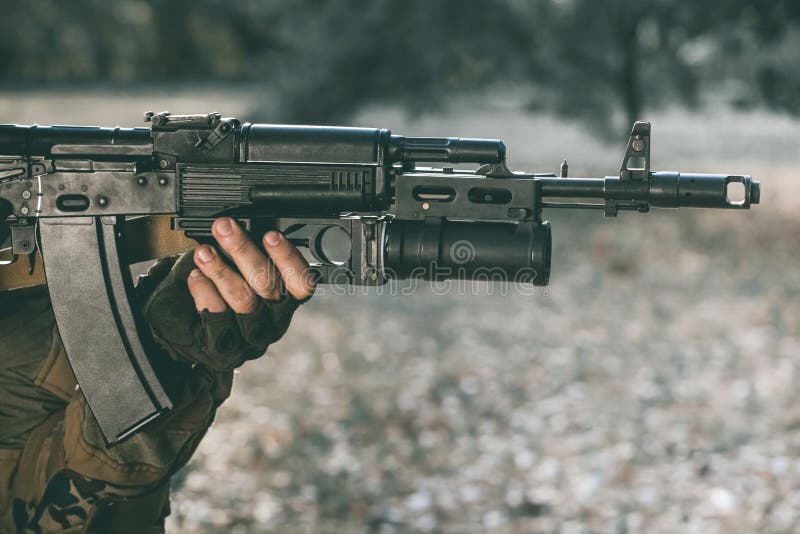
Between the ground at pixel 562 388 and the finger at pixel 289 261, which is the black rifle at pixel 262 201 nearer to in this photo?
the finger at pixel 289 261

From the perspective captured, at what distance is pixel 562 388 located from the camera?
7.71 metres

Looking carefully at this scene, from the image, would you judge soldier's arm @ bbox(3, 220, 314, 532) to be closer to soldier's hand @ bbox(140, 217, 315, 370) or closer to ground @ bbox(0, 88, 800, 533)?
soldier's hand @ bbox(140, 217, 315, 370)

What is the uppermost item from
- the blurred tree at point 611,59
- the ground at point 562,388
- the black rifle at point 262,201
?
the blurred tree at point 611,59

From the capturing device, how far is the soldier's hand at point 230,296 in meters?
2.80

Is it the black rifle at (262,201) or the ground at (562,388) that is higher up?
the black rifle at (262,201)

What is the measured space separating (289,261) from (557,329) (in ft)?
21.7

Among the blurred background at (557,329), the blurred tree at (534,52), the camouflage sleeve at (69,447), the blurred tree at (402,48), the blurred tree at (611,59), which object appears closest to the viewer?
the camouflage sleeve at (69,447)

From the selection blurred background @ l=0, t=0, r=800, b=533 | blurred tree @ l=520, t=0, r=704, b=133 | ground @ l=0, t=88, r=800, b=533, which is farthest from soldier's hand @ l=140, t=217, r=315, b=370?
blurred tree @ l=520, t=0, r=704, b=133

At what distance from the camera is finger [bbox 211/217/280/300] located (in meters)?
2.80

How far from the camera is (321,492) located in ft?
20.1

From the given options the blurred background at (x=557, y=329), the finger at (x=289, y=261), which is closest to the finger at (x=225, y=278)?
the finger at (x=289, y=261)

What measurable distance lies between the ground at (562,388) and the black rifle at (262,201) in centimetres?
272

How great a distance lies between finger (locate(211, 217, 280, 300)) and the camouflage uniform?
0.23 ft

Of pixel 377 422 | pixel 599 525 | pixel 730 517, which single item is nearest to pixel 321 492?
pixel 377 422
